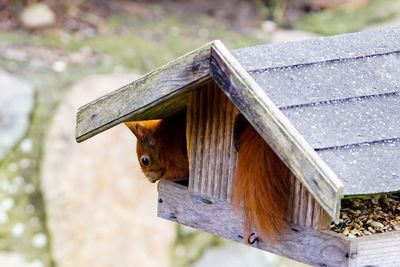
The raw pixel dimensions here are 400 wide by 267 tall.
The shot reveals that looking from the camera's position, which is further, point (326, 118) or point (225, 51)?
point (326, 118)

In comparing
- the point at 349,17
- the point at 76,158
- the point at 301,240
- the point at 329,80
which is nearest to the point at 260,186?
the point at 301,240

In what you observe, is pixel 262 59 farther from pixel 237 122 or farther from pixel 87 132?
pixel 87 132

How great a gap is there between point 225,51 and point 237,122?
27cm

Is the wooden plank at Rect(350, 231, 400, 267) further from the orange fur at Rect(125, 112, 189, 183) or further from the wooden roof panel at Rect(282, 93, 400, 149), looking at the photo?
the orange fur at Rect(125, 112, 189, 183)

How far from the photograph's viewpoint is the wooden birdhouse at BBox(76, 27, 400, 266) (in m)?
1.52

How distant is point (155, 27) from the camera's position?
5129 mm

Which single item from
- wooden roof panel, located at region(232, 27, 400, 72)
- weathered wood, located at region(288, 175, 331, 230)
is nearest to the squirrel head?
wooden roof panel, located at region(232, 27, 400, 72)

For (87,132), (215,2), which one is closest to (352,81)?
(87,132)

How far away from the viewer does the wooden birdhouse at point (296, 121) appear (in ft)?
4.99

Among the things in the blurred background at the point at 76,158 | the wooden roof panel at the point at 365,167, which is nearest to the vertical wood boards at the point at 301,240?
the wooden roof panel at the point at 365,167

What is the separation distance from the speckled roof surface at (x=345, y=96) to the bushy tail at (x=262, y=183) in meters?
0.12

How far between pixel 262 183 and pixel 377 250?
266 millimetres

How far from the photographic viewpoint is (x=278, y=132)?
1.50 m

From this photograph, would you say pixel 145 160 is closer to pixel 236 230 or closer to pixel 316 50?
pixel 236 230
